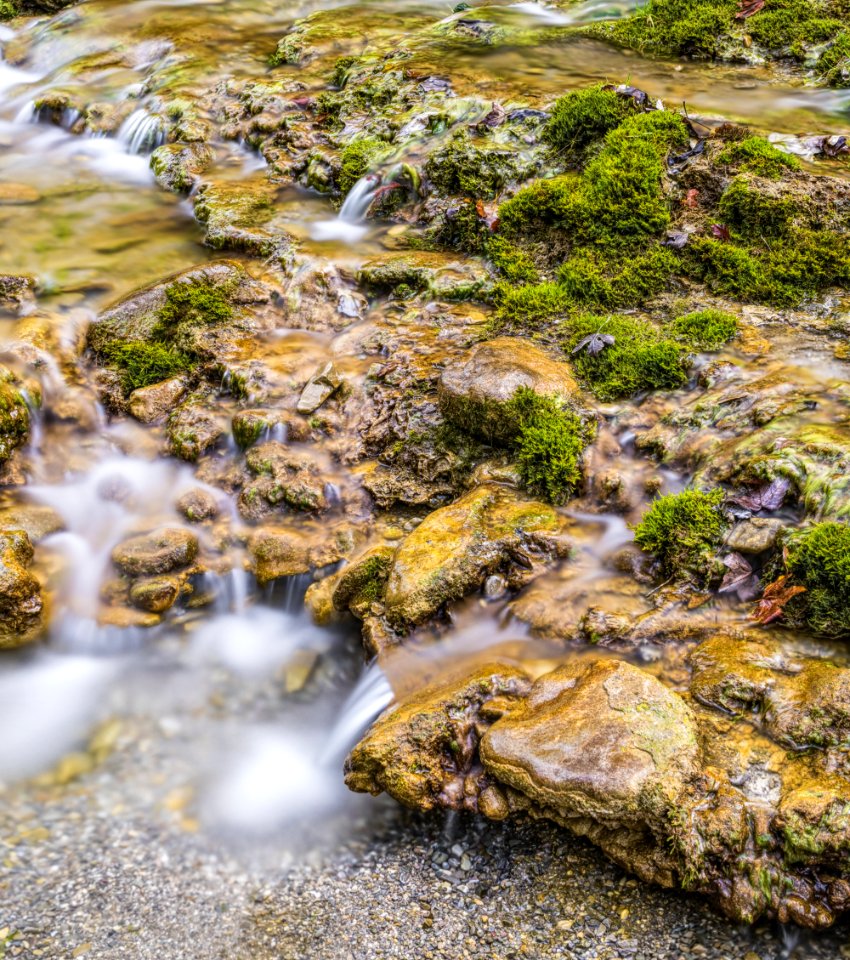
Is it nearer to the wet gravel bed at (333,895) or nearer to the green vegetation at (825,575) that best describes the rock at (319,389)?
the wet gravel bed at (333,895)

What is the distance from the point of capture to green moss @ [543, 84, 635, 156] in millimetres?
8898

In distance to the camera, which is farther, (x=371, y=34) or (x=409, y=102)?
(x=371, y=34)

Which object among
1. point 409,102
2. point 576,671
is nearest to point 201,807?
point 576,671

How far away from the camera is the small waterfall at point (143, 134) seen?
1203 cm

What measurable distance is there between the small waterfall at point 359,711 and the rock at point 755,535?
2567 millimetres

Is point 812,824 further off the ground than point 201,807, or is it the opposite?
point 812,824

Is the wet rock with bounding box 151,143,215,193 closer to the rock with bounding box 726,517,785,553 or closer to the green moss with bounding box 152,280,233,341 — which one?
the green moss with bounding box 152,280,233,341

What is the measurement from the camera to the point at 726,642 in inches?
184

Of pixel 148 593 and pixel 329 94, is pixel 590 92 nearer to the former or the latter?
pixel 329 94

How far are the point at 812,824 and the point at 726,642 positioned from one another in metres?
1.21

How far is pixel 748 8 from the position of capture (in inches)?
478

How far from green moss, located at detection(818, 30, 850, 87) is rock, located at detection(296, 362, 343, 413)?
28.4 feet

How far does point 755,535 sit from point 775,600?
53 cm

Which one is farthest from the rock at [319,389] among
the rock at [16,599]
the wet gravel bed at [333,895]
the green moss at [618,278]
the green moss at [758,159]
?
the green moss at [758,159]
